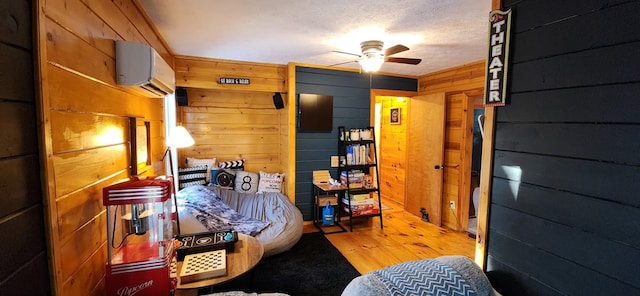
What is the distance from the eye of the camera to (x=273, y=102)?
13.5ft

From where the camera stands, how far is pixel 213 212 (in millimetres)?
2994

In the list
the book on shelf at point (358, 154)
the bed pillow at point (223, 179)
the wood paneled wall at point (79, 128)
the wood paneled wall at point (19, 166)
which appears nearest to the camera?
the wood paneled wall at point (19, 166)

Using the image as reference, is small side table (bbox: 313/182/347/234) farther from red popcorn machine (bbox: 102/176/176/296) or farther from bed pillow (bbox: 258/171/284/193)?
red popcorn machine (bbox: 102/176/176/296)

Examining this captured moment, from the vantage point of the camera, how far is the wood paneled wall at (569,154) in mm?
999

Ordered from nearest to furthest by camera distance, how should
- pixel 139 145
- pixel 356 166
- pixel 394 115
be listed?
pixel 139 145 → pixel 356 166 → pixel 394 115

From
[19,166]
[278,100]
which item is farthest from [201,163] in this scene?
[19,166]

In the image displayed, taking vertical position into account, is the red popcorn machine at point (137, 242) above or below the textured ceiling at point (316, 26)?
below

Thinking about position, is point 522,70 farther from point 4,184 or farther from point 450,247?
point 450,247

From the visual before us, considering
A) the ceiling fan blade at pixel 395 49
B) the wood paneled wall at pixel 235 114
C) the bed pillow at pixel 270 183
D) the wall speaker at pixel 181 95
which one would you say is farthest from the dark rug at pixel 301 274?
the wall speaker at pixel 181 95

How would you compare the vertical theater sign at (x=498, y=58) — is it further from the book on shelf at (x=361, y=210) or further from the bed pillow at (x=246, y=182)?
the bed pillow at (x=246, y=182)

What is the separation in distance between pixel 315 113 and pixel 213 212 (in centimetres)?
180

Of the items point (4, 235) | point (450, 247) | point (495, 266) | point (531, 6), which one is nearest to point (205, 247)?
point (4, 235)

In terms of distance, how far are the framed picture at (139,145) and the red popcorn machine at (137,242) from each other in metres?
0.44

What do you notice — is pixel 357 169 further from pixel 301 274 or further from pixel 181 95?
pixel 181 95
